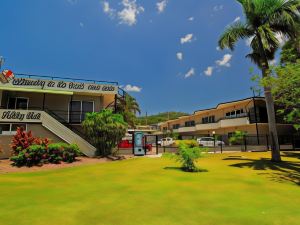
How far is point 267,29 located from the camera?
16.7 metres

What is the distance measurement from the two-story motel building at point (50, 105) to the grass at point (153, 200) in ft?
32.6

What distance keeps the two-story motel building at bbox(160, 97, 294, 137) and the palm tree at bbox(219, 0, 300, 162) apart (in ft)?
52.9

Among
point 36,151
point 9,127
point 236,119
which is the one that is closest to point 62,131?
point 36,151

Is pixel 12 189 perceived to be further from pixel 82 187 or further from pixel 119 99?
pixel 119 99

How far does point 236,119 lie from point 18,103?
28.8m

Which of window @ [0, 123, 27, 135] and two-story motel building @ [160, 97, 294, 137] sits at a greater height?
two-story motel building @ [160, 97, 294, 137]

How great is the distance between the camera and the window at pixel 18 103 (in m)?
22.1

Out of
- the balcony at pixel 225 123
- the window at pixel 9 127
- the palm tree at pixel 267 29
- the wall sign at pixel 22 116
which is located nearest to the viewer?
the palm tree at pixel 267 29

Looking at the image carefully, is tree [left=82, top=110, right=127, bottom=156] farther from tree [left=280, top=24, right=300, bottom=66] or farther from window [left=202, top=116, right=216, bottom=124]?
window [left=202, top=116, right=216, bottom=124]

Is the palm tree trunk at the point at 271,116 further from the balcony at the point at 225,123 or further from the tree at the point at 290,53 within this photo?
the balcony at the point at 225,123

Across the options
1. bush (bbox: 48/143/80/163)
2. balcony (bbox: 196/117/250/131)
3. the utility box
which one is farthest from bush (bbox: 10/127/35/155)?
balcony (bbox: 196/117/250/131)

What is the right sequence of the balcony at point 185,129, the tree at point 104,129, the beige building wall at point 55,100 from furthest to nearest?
the balcony at point 185,129 < the beige building wall at point 55,100 < the tree at point 104,129

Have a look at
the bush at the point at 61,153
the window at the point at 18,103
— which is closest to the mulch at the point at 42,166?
the bush at the point at 61,153

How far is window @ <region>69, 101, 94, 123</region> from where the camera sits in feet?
77.5
